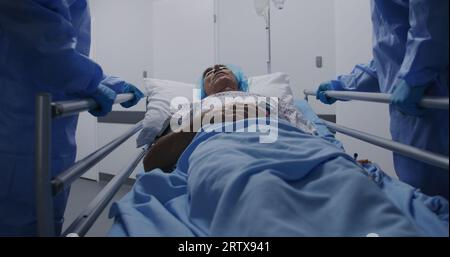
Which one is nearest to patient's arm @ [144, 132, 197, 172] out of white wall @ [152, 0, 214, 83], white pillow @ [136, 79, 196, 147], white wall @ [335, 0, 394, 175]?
white pillow @ [136, 79, 196, 147]

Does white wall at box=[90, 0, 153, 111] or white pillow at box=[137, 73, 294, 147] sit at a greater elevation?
white wall at box=[90, 0, 153, 111]

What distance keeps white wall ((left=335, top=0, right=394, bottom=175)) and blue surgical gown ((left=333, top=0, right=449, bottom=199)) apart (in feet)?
2.12

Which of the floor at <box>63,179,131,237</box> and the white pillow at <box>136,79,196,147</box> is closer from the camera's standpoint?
the white pillow at <box>136,79,196,147</box>

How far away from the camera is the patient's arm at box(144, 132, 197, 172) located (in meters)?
1.46

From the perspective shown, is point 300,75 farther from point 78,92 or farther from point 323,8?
point 78,92

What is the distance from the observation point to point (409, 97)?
2.53ft

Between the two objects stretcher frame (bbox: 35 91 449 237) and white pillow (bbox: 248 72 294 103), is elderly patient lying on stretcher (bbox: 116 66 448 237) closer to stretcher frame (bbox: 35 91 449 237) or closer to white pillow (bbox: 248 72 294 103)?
stretcher frame (bbox: 35 91 449 237)

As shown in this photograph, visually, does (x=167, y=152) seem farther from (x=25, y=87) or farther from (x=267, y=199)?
(x=267, y=199)

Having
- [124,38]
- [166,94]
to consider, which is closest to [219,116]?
[166,94]

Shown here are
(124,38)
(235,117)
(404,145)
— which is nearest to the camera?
(404,145)

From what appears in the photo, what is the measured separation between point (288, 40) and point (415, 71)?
221cm

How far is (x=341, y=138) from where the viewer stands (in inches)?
87.5

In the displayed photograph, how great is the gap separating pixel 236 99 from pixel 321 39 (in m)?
1.46

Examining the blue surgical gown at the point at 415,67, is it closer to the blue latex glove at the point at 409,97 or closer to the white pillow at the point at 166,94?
the blue latex glove at the point at 409,97
